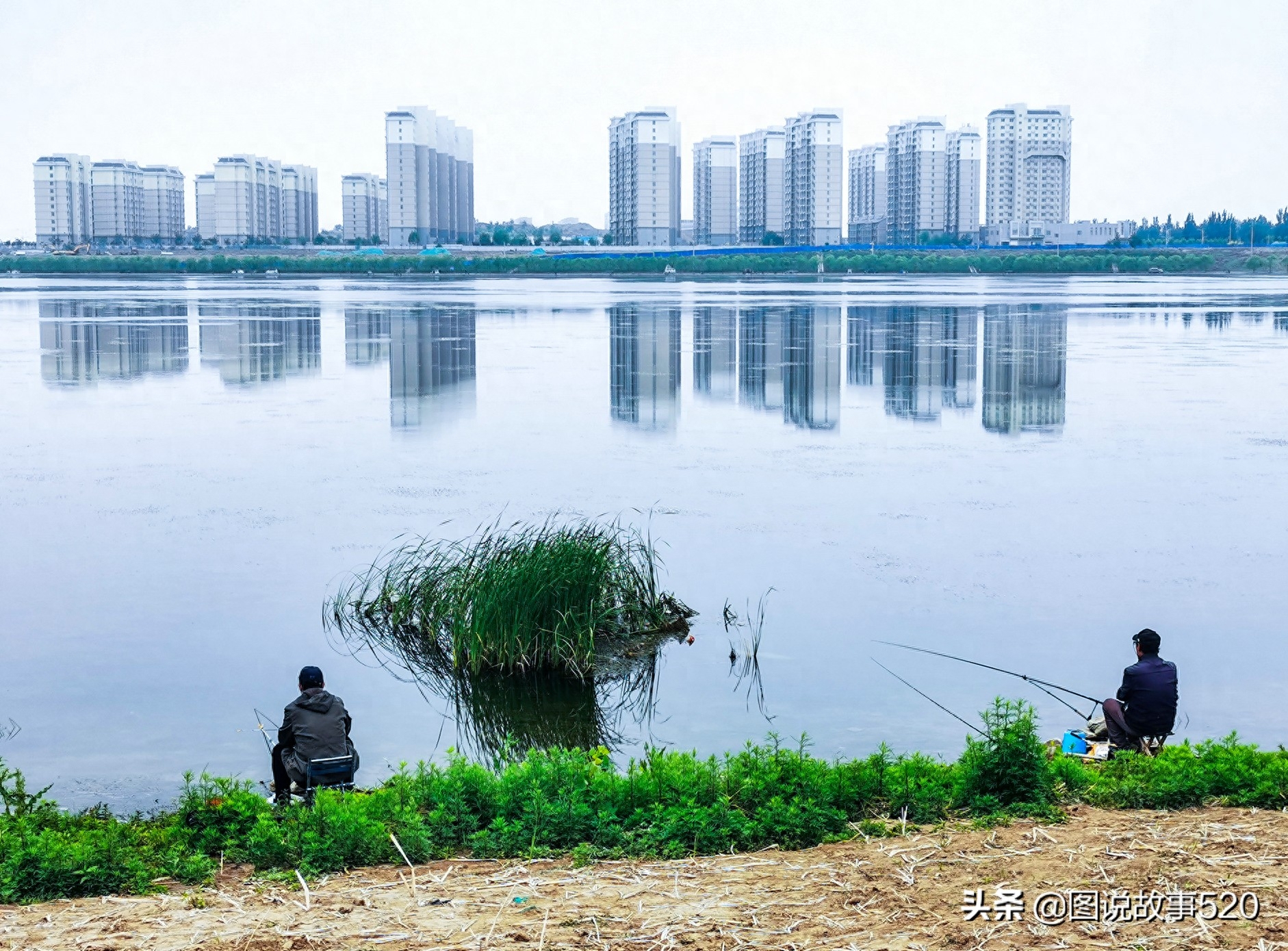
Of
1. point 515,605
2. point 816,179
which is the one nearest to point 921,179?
point 816,179

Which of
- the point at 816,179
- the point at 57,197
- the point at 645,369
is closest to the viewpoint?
the point at 645,369

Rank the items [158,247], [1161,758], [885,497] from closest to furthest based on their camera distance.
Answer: [1161,758], [885,497], [158,247]

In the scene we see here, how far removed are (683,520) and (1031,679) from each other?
6745 mm

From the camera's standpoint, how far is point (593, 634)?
40.0 ft

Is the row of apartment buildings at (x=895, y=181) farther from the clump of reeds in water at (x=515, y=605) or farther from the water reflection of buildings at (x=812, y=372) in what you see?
the clump of reeds in water at (x=515, y=605)

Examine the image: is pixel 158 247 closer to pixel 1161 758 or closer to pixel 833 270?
pixel 833 270

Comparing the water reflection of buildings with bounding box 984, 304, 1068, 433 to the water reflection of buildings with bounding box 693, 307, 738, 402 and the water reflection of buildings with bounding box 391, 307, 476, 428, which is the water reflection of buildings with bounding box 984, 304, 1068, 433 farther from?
the water reflection of buildings with bounding box 391, 307, 476, 428

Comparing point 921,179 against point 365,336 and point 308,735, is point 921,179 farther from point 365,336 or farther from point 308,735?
point 308,735

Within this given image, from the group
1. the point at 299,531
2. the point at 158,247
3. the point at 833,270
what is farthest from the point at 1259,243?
the point at 299,531

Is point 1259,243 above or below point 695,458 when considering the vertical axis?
above

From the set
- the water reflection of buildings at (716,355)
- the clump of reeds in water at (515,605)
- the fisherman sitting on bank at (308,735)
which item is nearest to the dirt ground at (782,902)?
the fisherman sitting on bank at (308,735)

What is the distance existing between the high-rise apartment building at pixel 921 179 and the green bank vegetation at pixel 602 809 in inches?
7134

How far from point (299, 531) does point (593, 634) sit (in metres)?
5.45

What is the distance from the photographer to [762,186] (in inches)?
7515
